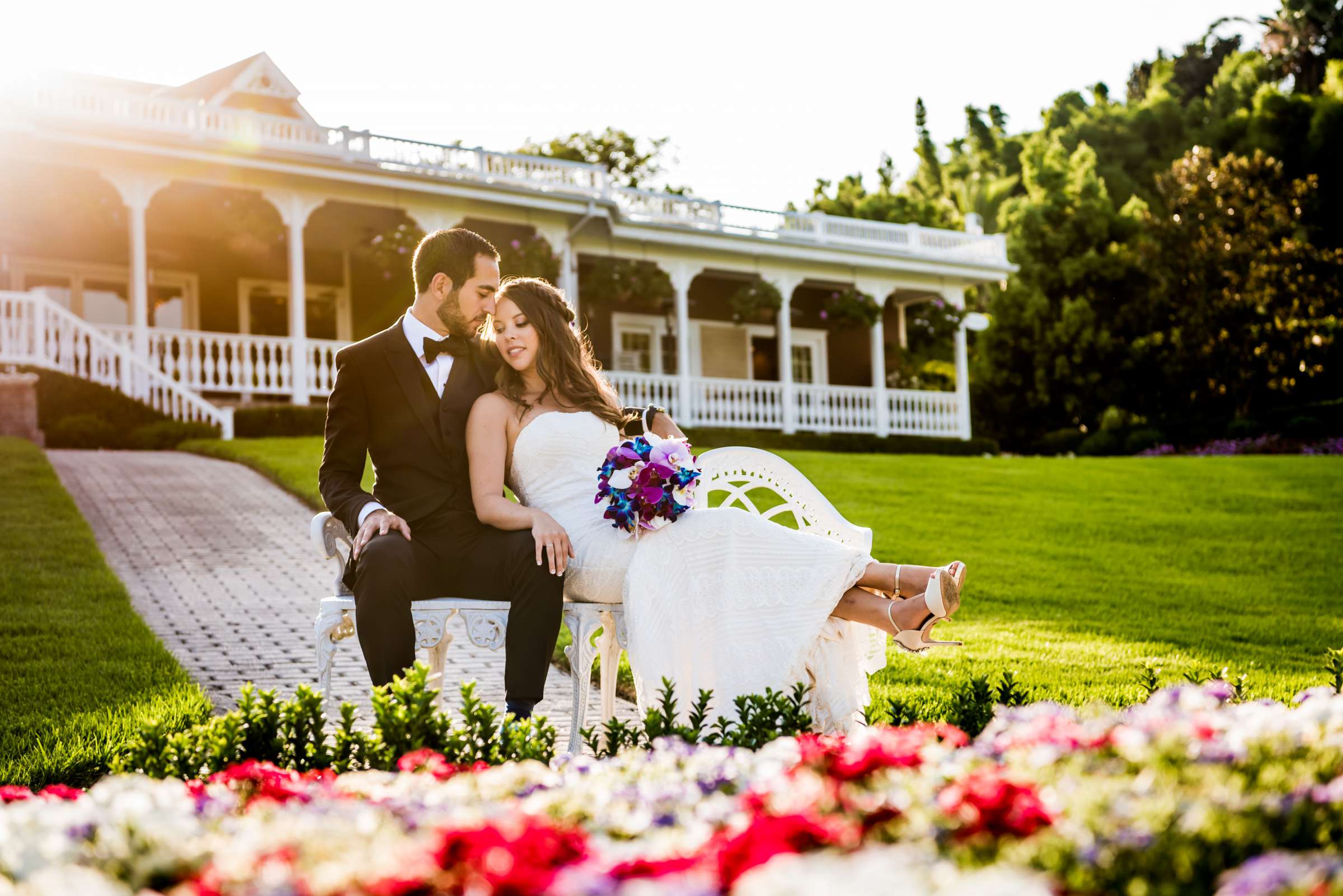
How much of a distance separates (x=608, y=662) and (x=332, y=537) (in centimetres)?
108

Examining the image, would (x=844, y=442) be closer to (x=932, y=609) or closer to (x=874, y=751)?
(x=932, y=609)

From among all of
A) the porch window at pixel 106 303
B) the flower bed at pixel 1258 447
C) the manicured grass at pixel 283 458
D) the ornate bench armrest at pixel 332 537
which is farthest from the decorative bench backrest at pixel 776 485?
the flower bed at pixel 1258 447

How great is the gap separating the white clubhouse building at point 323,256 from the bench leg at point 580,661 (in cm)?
1235

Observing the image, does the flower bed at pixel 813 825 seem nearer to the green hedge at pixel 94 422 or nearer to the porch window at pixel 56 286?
the green hedge at pixel 94 422

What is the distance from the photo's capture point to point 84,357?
590 inches

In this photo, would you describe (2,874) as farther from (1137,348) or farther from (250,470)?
(1137,348)

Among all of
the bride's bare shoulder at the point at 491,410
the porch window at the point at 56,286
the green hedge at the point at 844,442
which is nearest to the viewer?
the bride's bare shoulder at the point at 491,410

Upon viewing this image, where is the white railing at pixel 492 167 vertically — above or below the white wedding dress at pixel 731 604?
above

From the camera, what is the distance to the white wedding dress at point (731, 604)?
393 cm

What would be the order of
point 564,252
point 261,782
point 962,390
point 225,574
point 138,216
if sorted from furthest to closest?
1. point 962,390
2. point 564,252
3. point 138,216
4. point 225,574
5. point 261,782

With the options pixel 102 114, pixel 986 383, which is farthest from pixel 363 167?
pixel 986 383

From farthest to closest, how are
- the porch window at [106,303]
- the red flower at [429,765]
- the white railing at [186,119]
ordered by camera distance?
the porch window at [106,303], the white railing at [186,119], the red flower at [429,765]

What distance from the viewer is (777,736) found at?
3076 mm

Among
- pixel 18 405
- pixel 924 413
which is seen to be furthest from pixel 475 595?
pixel 924 413
